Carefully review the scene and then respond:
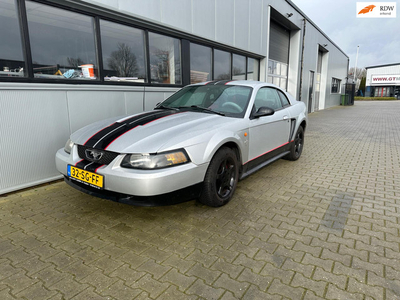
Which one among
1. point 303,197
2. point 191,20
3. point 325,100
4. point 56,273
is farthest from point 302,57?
point 56,273

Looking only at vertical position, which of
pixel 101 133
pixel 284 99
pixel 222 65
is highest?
pixel 222 65

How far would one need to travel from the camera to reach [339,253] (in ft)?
8.02

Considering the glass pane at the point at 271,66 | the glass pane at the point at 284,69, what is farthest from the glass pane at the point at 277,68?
the glass pane at the point at 284,69

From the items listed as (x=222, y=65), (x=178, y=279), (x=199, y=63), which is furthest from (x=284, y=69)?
(x=178, y=279)

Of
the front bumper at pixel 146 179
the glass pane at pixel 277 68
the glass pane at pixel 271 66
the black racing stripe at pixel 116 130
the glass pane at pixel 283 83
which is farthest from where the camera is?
the glass pane at pixel 283 83

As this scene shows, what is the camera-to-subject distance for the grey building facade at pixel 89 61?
3.90 metres

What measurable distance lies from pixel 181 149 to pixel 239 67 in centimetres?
799

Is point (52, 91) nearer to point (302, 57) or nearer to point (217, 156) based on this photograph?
point (217, 156)

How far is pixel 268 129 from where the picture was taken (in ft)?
13.6

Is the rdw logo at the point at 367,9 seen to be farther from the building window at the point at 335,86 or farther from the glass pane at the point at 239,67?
the glass pane at the point at 239,67

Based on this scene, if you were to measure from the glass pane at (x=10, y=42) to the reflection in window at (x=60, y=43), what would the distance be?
0.19 meters

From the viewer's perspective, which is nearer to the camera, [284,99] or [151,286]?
[151,286]

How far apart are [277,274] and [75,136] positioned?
2685 millimetres

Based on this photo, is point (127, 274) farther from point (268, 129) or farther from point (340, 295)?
point (268, 129)
